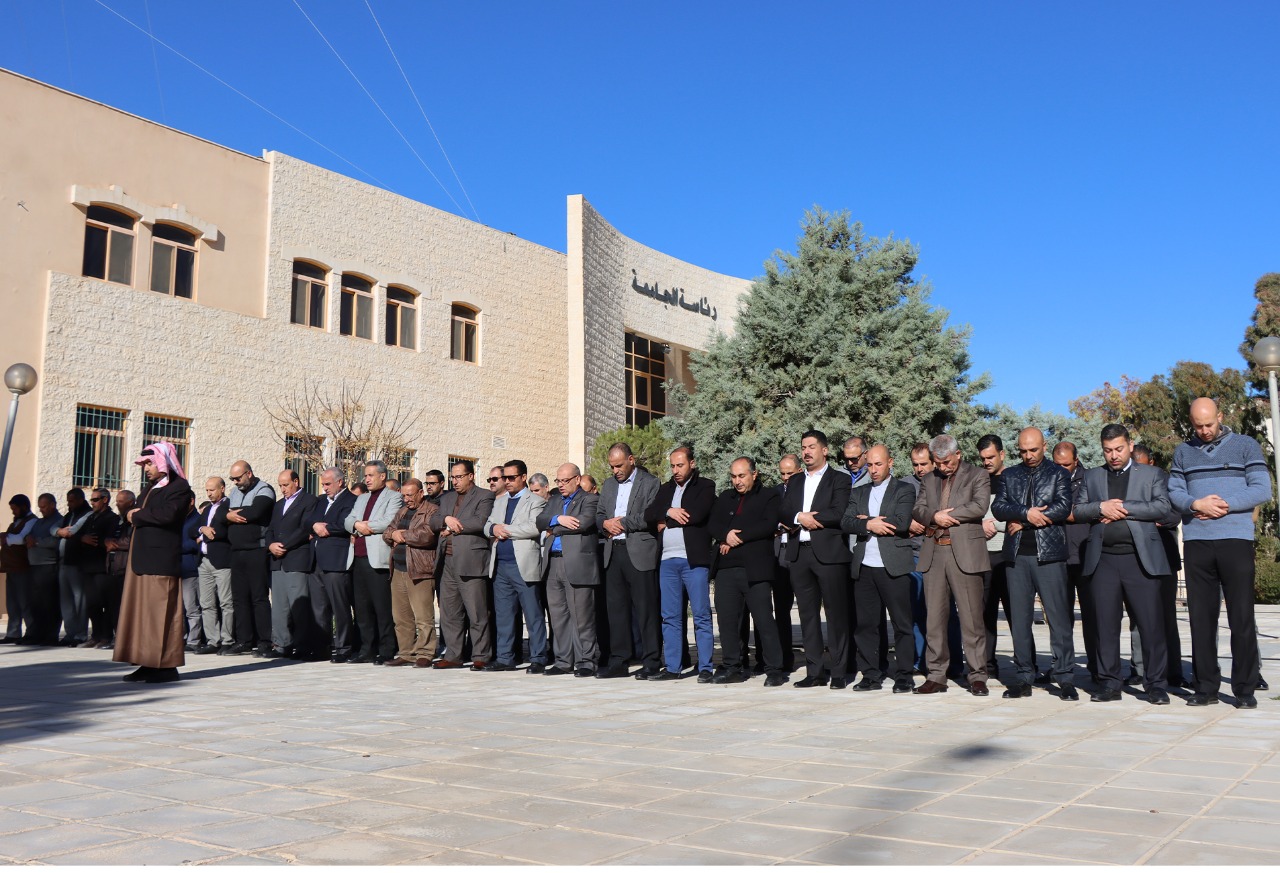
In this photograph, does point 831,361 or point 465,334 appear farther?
point 465,334

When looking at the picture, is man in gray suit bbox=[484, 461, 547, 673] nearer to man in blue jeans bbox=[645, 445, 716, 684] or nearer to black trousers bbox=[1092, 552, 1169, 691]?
man in blue jeans bbox=[645, 445, 716, 684]

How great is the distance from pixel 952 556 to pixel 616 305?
913 inches

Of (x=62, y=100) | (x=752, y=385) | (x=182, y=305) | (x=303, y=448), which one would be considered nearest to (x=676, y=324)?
(x=752, y=385)

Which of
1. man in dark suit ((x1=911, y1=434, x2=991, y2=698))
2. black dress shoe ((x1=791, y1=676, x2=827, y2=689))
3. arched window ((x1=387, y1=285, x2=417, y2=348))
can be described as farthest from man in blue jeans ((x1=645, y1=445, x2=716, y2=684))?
arched window ((x1=387, y1=285, x2=417, y2=348))

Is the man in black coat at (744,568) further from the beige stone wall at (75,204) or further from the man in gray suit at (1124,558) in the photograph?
the beige stone wall at (75,204)

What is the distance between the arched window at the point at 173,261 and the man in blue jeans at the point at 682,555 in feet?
50.5

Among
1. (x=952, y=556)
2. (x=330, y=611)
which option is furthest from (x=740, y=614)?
(x=330, y=611)

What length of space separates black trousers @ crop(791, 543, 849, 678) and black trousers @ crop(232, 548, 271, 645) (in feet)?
19.8

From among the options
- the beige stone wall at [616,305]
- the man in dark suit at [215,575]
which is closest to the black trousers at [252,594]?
the man in dark suit at [215,575]

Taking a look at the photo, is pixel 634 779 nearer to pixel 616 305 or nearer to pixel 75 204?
pixel 75 204

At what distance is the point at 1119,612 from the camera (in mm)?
8047

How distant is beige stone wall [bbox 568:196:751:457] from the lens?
92.5 feet

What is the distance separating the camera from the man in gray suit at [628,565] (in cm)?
Result: 1002

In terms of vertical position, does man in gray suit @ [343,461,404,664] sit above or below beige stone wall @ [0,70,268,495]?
below
